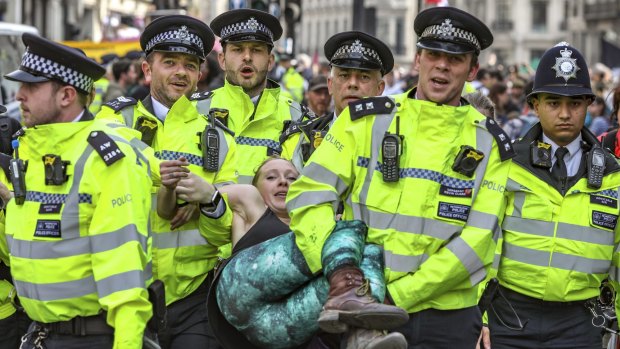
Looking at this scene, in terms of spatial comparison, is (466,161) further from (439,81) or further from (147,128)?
(147,128)

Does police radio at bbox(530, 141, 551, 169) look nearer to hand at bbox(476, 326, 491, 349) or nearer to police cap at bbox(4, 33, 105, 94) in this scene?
hand at bbox(476, 326, 491, 349)

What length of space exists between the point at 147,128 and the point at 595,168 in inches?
98.2

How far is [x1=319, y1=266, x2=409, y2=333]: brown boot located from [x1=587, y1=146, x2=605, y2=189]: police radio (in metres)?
1.93

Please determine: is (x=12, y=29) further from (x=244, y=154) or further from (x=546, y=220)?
(x=546, y=220)

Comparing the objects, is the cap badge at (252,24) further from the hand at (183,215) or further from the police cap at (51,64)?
the police cap at (51,64)

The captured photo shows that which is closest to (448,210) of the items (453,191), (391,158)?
(453,191)

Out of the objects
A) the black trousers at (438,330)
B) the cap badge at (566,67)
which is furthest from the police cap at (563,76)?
the black trousers at (438,330)

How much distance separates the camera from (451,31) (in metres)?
6.17

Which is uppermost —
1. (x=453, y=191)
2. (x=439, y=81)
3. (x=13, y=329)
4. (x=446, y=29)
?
(x=446, y=29)

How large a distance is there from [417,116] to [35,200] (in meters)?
1.80

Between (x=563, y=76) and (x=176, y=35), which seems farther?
(x=176, y=35)

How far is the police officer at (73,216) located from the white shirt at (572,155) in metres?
2.40

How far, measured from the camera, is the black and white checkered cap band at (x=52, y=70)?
6.00 m

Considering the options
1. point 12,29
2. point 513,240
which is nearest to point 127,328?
point 513,240
